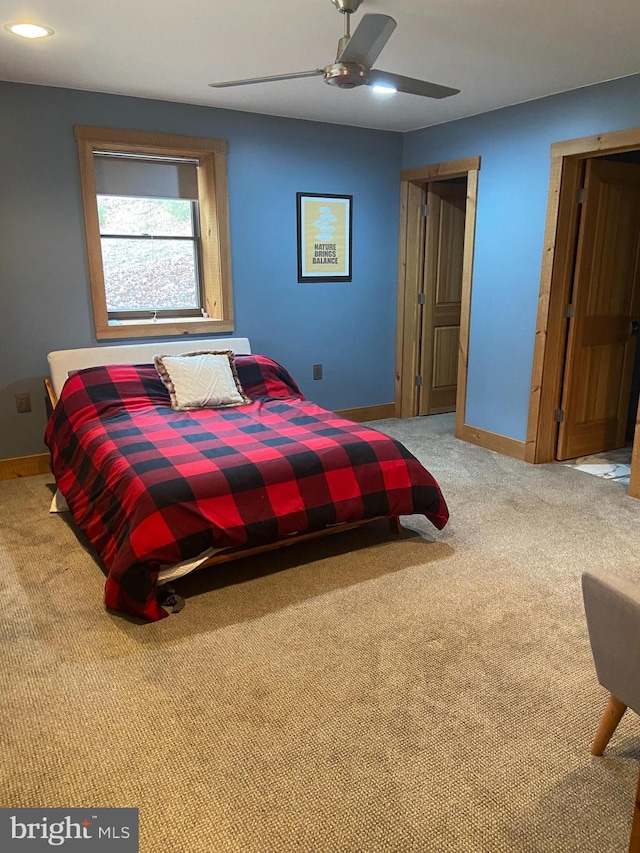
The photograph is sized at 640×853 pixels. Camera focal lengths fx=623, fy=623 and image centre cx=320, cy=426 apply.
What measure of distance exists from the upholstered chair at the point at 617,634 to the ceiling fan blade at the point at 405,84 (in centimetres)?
213

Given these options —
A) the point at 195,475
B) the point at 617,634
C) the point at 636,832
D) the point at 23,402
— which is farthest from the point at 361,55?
the point at 23,402

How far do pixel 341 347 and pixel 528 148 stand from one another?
203cm

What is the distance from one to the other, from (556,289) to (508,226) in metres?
0.60

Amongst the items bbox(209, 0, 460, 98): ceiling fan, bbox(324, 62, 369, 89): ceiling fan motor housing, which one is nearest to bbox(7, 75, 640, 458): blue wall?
bbox(209, 0, 460, 98): ceiling fan

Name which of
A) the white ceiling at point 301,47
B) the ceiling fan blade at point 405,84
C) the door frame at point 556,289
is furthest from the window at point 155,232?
the door frame at point 556,289

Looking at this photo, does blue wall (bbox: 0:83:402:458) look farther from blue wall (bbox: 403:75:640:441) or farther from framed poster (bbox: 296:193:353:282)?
blue wall (bbox: 403:75:640:441)

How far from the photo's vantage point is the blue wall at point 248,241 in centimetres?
386

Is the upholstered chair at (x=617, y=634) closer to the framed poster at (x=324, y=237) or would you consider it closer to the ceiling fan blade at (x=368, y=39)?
the ceiling fan blade at (x=368, y=39)

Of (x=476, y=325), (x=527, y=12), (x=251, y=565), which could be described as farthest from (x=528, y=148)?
(x=251, y=565)

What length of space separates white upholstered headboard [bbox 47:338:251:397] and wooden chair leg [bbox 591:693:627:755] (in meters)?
3.37

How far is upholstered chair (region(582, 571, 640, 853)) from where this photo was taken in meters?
1.47

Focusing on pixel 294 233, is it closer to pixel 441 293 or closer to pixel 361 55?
pixel 441 293

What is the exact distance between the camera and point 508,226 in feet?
14.5

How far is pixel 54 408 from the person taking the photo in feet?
12.5
